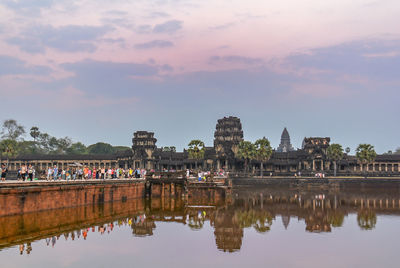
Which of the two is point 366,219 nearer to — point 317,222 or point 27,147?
point 317,222

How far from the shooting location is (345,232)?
34.5 metres

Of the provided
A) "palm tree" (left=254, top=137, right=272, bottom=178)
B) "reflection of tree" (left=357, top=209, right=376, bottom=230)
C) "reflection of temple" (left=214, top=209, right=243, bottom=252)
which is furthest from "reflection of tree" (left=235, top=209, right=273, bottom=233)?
"palm tree" (left=254, top=137, right=272, bottom=178)

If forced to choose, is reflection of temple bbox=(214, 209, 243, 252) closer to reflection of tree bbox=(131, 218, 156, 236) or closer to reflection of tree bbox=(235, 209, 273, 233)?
reflection of tree bbox=(235, 209, 273, 233)

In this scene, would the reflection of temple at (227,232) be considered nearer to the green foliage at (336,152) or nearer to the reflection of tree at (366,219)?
the reflection of tree at (366,219)

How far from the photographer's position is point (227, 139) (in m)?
134

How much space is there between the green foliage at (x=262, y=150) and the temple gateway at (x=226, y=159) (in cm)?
691

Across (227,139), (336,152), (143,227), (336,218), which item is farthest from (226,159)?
(143,227)

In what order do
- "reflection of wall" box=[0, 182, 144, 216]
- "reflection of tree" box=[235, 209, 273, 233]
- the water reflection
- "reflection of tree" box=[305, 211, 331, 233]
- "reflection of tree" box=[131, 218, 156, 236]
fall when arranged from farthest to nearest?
"reflection of tree" box=[235, 209, 273, 233]
"reflection of tree" box=[305, 211, 331, 233]
"reflection of wall" box=[0, 182, 144, 216]
"reflection of tree" box=[131, 218, 156, 236]
the water reflection

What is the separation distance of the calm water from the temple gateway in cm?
7516

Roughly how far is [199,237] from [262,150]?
266 feet

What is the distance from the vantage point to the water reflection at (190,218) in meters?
29.8

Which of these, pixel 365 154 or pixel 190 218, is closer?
pixel 190 218

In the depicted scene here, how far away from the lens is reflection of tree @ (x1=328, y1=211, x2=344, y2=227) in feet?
128

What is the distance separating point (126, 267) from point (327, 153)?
352ft
